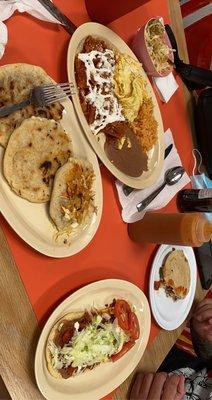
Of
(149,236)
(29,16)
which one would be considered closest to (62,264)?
(149,236)

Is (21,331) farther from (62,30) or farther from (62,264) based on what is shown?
(62,30)

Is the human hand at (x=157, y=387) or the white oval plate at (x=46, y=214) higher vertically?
the white oval plate at (x=46, y=214)

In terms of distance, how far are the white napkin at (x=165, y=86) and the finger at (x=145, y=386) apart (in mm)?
966

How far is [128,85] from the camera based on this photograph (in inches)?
60.2

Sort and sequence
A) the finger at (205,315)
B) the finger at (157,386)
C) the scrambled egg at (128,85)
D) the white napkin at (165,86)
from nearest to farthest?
the scrambled egg at (128,85) < the finger at (157,386) < the white napkin at (165,86) < the finger at (205,315)

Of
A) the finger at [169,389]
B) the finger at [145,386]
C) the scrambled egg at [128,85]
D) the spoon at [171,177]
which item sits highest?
the scrambled egg at [128,85]

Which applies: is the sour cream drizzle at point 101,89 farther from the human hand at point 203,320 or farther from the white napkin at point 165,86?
the human hand at point 203,320

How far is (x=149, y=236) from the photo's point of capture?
156 cm

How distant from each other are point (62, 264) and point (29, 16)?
25.5 inches

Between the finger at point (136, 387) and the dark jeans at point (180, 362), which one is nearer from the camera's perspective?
the finger at point (136, 387)

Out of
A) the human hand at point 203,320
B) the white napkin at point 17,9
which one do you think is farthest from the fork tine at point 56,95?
the human hand at point 203,320

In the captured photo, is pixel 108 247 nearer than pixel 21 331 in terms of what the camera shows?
No

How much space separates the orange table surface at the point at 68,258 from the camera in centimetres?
124

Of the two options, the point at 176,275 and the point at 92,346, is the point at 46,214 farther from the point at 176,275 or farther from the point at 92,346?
the point at 176,275
